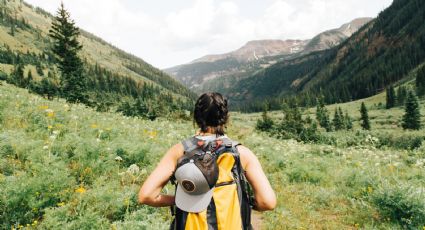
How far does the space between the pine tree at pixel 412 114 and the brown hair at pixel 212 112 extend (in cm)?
7547

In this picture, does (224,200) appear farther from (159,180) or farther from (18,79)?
(18,79)

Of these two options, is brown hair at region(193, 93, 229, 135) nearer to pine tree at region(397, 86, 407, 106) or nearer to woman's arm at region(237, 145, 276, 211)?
woman's arm at region(237, 145, 276, 211)

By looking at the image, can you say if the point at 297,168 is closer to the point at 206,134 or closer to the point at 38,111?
the point at 206,134

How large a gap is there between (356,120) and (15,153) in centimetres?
9893

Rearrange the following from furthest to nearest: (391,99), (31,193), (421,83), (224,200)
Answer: (421,83) → (391,99) → (31,193) → (224,200)

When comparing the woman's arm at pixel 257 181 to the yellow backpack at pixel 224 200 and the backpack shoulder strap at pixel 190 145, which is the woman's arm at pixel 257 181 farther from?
the backpack shoulder strap at pixel 190 145

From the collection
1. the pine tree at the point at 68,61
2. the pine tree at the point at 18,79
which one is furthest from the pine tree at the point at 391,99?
the pine tree at the point at 18,79

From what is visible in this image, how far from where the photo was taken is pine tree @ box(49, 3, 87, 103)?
31328mm

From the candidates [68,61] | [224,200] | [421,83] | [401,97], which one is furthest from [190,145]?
[421,83]

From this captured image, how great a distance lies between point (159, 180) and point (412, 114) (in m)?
76.8

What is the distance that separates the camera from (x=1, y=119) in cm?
948

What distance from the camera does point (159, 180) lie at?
3.06 m

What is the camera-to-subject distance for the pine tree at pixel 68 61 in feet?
103

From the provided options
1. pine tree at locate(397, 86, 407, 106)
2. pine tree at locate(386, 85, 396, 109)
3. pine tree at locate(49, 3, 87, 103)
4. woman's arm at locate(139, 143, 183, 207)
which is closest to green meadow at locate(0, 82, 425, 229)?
woman's arm at locate(139, 143, 183, 207)
